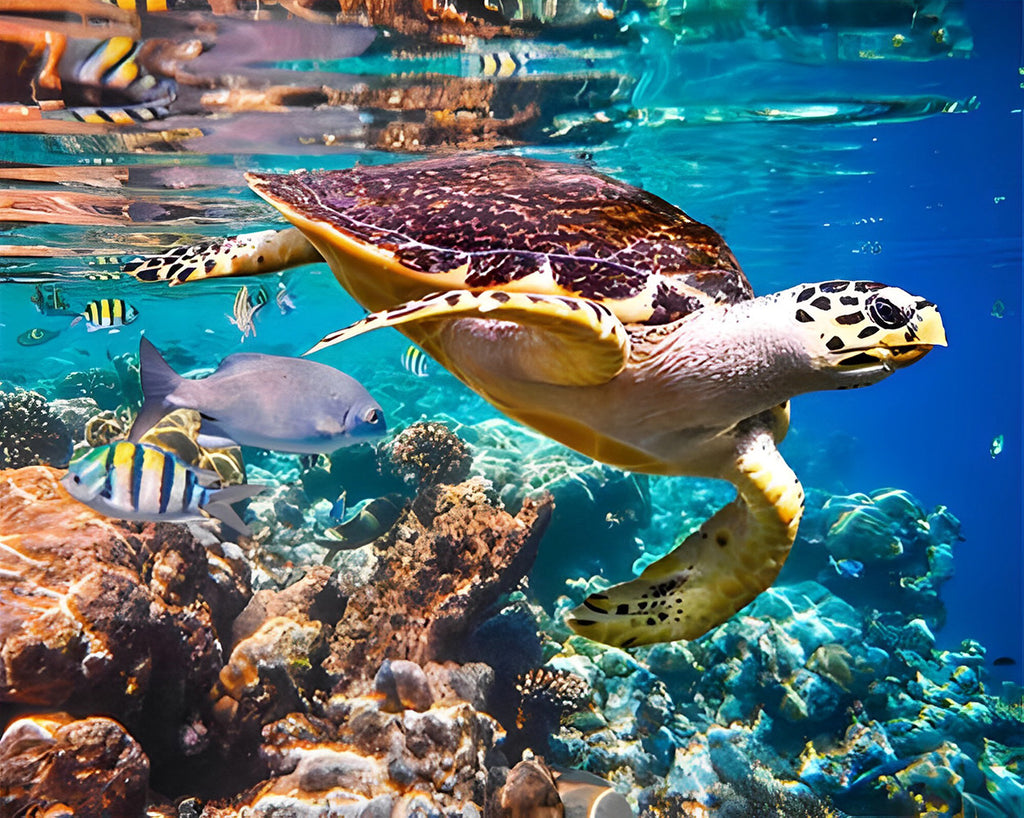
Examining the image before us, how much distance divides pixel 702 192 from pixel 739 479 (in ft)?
42.2

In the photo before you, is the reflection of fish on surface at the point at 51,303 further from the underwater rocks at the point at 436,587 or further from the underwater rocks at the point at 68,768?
the underwater rocks at the point at 68,768

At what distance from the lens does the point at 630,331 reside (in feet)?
6.15

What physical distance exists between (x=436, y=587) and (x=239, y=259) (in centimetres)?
293

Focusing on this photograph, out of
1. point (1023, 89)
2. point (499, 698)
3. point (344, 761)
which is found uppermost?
point (1023, 89)

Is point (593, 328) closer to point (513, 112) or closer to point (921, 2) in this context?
point (513, 112)

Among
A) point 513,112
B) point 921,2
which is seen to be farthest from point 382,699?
point 921,2

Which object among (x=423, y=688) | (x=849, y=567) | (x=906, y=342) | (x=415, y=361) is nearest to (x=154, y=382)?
(x=423, y=688)

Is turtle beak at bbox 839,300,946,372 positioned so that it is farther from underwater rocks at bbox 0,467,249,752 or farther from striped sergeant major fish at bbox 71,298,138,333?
striped sergeant major fish at bbox 71,298,138,333

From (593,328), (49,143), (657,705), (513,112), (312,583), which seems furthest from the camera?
(513,112)

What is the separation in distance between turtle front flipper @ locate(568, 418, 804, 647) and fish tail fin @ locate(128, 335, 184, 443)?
2.98 m

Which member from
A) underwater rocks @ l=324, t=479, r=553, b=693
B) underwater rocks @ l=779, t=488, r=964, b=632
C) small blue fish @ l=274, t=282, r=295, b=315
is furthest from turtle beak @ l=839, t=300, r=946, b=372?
underwater rocks @ l=779, t=488, r=964, b=632

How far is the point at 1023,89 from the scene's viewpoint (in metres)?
8.87

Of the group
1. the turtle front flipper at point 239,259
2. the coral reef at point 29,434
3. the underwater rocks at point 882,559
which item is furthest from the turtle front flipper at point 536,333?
the underwater rocks at point 882,559

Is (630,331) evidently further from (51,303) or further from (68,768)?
(51,303)
